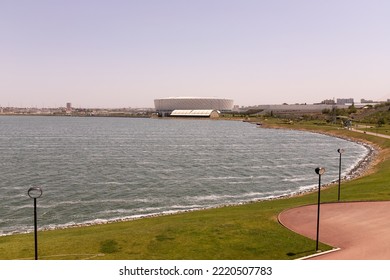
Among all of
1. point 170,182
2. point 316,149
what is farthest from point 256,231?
point 316,149

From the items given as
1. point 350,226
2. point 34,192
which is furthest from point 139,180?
point 34,192

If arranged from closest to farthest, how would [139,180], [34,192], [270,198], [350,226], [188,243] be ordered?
[34,192]
[188,243]
[350,226]
[270,198]
[139,180]

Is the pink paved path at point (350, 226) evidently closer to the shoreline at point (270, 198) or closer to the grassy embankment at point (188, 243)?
the grassy embankment at point (188, 243)

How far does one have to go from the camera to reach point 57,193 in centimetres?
4272

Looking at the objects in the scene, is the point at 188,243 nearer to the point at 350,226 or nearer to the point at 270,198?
the point at 350,226

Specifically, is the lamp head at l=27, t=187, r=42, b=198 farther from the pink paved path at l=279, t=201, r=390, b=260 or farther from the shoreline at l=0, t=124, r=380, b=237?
the shoreline at l=0, t=124, r=380, b=237

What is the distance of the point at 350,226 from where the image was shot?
2195cm

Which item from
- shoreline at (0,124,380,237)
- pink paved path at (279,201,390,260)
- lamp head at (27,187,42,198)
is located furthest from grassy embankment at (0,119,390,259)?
shoreline at (0,124,380,237)

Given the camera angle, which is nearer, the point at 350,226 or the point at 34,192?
the point at 34,192

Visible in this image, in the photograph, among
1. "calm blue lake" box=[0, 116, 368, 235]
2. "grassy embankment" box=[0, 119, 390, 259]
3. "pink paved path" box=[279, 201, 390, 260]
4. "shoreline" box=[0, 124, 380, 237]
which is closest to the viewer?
"pink paved path" box=[279, 201, 390, 260]

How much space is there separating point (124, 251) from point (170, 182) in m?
30.0

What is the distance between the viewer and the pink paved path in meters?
17.7

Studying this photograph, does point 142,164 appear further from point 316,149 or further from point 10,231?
point 316,149

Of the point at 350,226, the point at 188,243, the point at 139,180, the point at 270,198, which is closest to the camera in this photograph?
the point at 188,243
